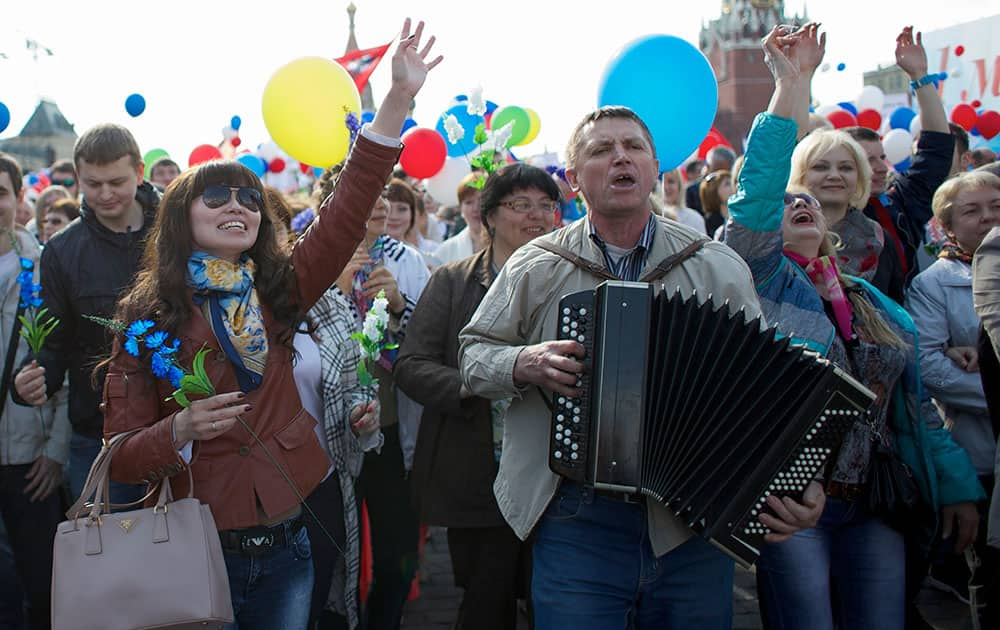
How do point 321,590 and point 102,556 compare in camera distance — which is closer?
point 102,556

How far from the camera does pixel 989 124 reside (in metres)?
8.84

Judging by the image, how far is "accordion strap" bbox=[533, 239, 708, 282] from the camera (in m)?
2.59

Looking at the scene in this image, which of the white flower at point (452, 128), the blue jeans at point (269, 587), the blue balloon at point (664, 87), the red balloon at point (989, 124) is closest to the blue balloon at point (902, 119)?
the red balloon at point (989, 124)

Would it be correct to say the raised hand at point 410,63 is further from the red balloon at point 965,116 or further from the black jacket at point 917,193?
the red balloon at point 965,116

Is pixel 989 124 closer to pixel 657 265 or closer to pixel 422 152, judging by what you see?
pixel 422 152

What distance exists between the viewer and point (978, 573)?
3451mm

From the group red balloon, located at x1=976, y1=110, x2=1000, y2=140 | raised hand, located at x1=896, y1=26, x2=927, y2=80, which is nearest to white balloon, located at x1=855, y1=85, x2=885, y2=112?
red balloon, located at x1=976, y1=110, x2=1000, y2=140

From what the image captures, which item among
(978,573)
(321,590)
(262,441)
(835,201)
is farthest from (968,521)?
(262,441)

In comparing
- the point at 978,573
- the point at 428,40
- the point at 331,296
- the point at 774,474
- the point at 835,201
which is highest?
the point at 428,40

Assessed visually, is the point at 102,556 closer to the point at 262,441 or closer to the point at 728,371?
the point at 262,441

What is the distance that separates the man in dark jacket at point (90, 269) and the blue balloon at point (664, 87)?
2.35 metres

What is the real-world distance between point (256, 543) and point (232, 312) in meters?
0.72

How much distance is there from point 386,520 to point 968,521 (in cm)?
252

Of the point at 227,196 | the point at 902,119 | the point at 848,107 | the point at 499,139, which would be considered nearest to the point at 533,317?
the point at 227,196
